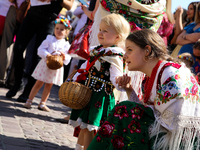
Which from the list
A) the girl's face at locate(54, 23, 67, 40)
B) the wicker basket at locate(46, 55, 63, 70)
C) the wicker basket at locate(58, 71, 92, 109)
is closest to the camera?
the wicker basket at locate(58, 71, 92, 109)

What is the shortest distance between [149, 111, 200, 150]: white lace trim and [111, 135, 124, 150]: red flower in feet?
0.70

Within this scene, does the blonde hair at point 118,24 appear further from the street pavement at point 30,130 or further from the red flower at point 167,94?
the street pavement at point 30,130

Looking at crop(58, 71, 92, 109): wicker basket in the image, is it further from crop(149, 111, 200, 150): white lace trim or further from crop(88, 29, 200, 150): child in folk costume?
crop(149, 111, 200, 150): white lace trim

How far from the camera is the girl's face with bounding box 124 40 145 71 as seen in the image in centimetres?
217

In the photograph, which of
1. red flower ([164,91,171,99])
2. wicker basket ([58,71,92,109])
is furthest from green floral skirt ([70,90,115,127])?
red flower ([164,91,171,99])

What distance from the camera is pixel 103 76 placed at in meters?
2.85

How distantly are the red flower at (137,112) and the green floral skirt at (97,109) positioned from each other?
77 centimetres

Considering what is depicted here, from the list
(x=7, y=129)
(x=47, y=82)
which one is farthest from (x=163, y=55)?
(x=47, y=82)

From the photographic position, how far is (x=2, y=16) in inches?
226

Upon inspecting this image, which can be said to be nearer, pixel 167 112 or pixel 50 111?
pixel 167 112

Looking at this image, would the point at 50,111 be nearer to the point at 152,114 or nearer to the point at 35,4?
the point at 35,4

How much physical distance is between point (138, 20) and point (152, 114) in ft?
5.35

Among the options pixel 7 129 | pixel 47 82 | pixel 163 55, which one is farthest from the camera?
pixel 47 82

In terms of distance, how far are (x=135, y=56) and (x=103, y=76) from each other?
2.41 feet
